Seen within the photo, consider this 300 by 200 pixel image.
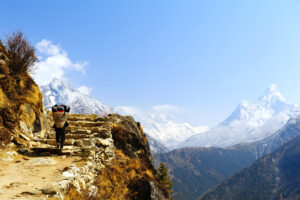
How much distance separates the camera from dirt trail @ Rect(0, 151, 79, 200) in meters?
7.98

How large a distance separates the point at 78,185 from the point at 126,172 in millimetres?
5266

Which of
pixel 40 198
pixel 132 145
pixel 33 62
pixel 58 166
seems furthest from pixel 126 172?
pixel 33 62

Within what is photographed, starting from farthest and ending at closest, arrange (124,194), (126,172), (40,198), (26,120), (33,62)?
1. (33,62)
2. (26,120)
3. (126,172)
4. (124,194)
5. (40,198)

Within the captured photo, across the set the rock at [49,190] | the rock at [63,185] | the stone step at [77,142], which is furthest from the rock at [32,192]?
the stone step at [77,142]

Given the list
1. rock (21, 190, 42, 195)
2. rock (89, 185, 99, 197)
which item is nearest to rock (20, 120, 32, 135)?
rock (89, 185, 99, 197)

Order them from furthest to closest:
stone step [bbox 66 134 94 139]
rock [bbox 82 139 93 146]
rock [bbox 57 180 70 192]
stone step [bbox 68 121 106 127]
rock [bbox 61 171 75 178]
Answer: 1. stone step [bbox 68 121 106 127]
2. stone step [bbox 66 134 94 139]
3. rock [bbox 82 139 93 146]
4. rock [bbox 61 171 75 178]
5. rock [bbox 57 180 70 192]

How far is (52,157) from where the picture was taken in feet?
42.8

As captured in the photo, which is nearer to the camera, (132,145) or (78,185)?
(78,185)

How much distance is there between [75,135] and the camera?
55.8 ft

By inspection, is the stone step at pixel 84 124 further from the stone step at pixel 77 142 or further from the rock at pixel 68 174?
the rock at pixel 68 174

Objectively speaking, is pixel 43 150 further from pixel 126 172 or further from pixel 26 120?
pixel 126 172

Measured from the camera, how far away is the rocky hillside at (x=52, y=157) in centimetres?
920

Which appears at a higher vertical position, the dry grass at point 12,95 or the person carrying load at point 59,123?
the dry grass at point 12,95

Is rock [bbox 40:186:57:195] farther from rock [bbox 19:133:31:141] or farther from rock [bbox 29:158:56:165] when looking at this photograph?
rock [bbox 19:133:31:141]
